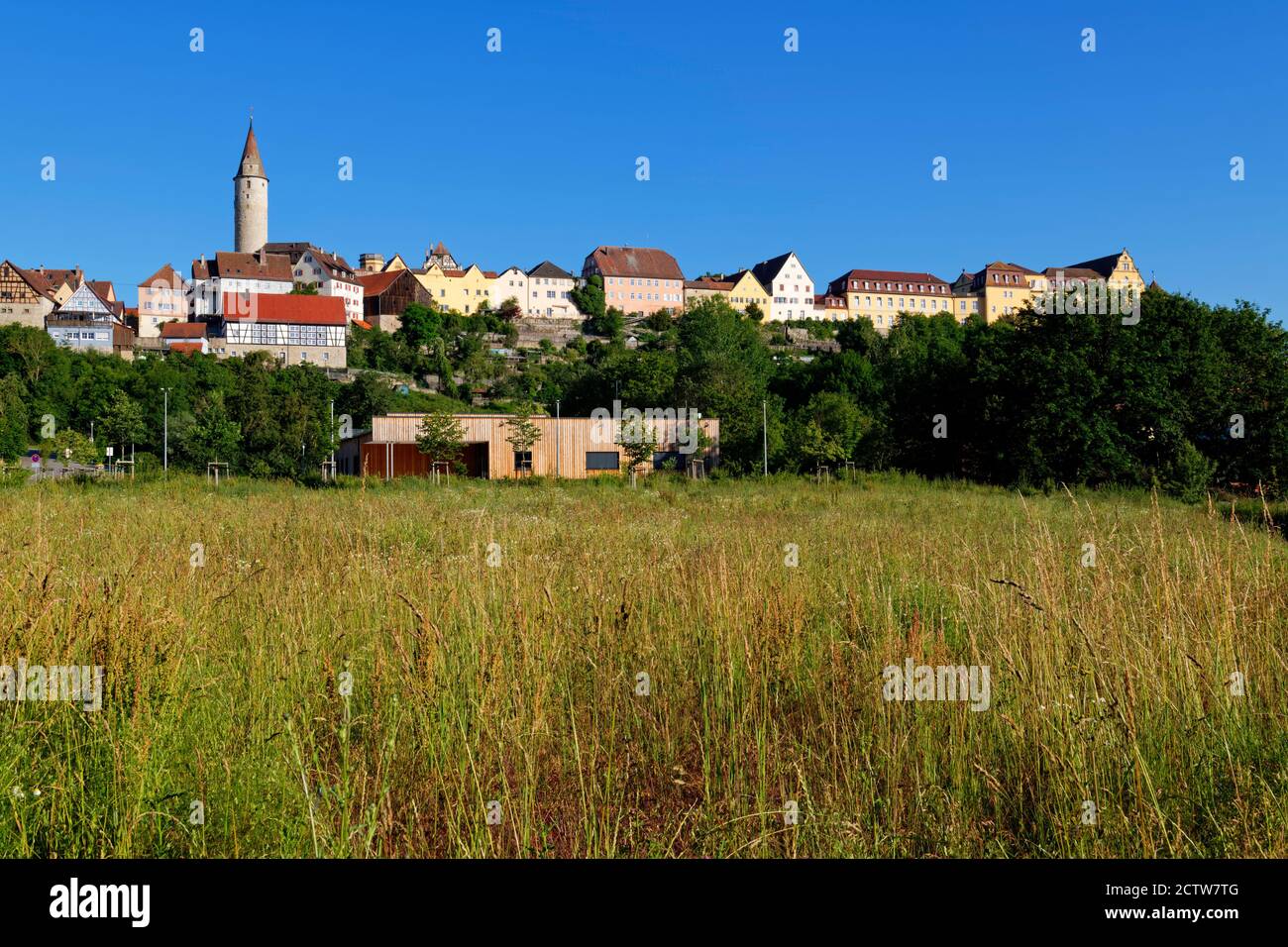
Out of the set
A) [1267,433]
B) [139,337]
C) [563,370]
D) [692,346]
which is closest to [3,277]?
[139,337]

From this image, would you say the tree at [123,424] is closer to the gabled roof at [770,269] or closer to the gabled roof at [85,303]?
the gabled roof at [85,303]

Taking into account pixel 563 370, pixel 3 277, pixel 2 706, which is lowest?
pixel 2 706

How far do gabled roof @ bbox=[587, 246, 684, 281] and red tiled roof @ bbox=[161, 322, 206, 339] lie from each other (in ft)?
180

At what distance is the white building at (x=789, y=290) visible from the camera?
434ft

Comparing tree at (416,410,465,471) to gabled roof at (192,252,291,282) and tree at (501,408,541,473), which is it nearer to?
tree at (501,408,541,473)

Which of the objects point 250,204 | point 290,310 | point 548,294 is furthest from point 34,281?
point 548,294

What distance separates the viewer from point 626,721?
4.17 m

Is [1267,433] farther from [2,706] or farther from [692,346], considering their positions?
[692,346]

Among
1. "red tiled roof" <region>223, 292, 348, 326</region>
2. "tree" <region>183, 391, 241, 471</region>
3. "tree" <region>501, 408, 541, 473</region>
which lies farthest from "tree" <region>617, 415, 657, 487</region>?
"red tiled roof" <region>223, 292, 348, 326</region>

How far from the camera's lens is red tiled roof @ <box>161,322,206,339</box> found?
9772 centimetres

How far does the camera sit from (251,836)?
9.72ft

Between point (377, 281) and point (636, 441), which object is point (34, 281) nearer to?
point (377, 281)
